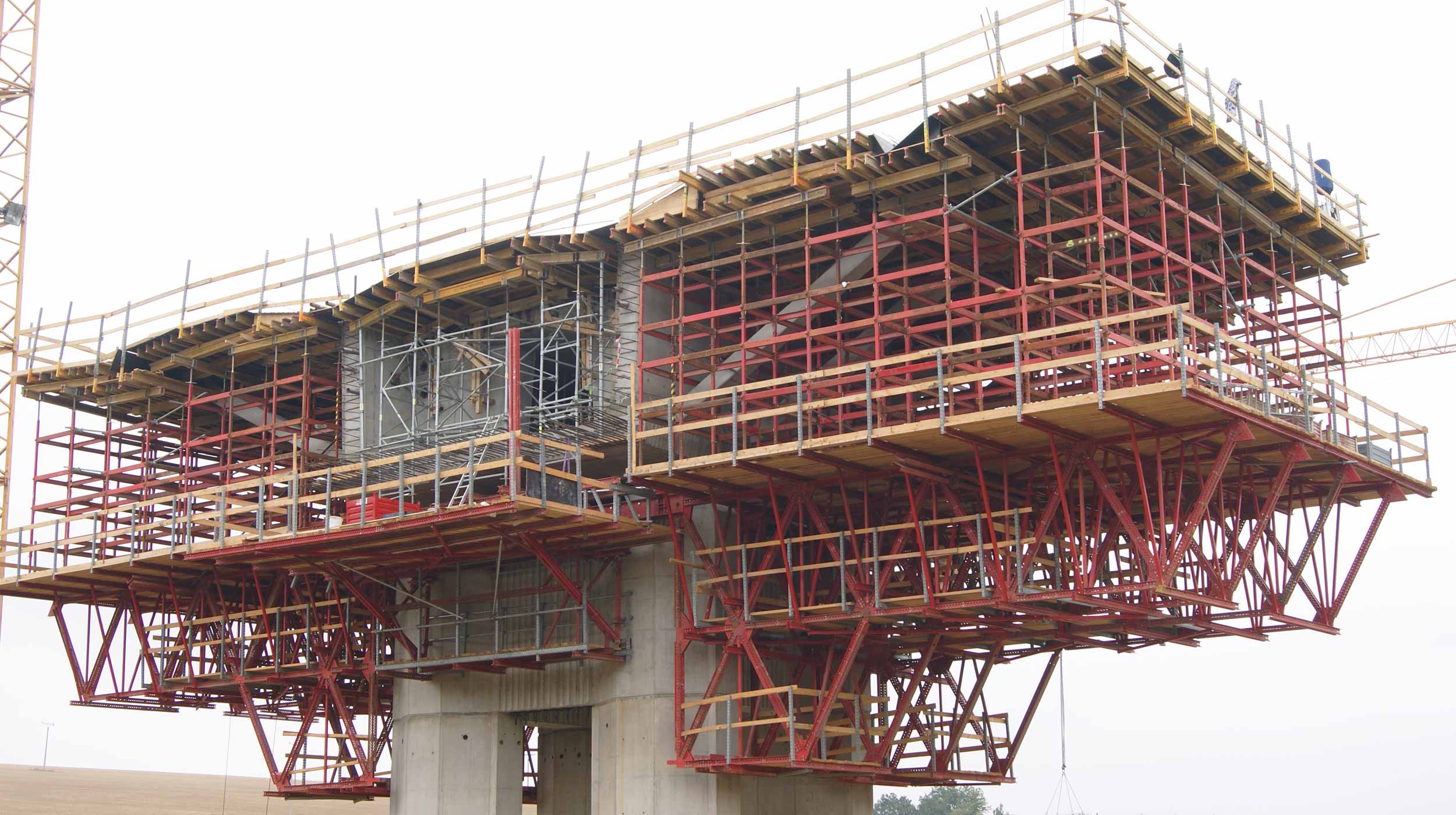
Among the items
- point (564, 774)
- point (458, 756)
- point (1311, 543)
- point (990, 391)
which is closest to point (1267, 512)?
point (1311, 543)

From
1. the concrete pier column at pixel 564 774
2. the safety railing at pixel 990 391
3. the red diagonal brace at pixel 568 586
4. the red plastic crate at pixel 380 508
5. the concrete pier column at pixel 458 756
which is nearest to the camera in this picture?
the safety railing at pixel 990 391

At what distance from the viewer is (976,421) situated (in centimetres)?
3241

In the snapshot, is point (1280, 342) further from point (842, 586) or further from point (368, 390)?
point (368, 390)

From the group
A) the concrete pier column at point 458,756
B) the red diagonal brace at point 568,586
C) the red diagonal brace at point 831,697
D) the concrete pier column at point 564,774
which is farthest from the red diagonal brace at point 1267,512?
the concrete pier column at point 564,774

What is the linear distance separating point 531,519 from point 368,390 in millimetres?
10628

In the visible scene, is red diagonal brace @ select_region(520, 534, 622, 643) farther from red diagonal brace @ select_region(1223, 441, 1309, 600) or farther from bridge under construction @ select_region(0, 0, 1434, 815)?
red diagonal brace @ select_region(1223, 441, 1309, 600)

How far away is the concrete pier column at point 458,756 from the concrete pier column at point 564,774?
908 centimetres

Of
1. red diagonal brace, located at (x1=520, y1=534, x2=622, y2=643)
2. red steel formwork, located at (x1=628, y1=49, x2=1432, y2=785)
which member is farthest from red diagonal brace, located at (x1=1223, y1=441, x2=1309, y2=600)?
red diagonal brace, located at (x1=520, y1=534, x2=622, y2=643)

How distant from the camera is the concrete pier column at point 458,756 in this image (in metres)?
43.8

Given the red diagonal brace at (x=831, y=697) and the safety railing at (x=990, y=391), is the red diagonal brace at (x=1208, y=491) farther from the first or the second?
the red diagonal brace at (x=831, y=697)

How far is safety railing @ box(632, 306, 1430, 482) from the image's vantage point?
105 feet

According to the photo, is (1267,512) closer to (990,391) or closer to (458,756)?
(990,391)

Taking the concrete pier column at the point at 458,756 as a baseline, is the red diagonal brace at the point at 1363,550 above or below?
above

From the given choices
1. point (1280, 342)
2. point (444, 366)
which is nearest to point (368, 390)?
point (444, 366)
